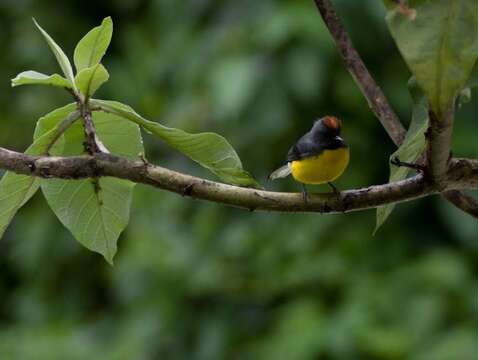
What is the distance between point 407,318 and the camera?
277 cm

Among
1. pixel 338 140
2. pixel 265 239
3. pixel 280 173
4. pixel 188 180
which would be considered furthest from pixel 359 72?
pixel 265 239

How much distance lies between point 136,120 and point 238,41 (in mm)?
2307

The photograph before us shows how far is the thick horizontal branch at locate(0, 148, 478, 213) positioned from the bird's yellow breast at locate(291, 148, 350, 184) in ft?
1.80

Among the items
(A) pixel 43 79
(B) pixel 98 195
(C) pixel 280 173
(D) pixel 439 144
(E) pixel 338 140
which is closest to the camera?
(D) pixel 439 144

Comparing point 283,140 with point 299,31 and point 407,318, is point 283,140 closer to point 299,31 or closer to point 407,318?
point 299,31

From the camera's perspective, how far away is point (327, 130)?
154 centimetres

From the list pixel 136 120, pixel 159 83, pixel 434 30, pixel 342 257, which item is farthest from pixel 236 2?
pixel 434 30

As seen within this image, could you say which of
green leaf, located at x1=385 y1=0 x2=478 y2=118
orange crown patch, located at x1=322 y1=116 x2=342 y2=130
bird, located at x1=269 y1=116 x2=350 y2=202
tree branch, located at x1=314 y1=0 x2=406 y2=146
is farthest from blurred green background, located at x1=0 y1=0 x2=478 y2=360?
green leaf, located at x1=385 y1=0 x2=478 y2=118

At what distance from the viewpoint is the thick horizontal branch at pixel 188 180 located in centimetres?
78

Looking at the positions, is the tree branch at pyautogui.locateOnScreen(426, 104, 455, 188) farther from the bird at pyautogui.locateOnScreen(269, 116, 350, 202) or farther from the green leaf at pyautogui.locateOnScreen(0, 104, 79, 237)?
the bird at pyautogui.locateOnScreen(269, 116, 350, 202)

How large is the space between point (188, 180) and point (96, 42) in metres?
0.17

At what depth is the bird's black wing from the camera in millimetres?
1376

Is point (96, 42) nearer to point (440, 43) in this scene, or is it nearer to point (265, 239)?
point (440, 43)

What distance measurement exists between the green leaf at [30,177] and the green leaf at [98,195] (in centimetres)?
2
